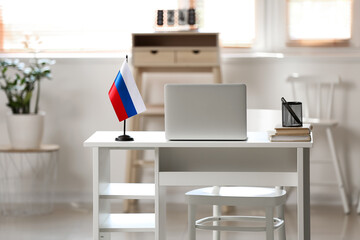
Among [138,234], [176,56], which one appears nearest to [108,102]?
[176,56]

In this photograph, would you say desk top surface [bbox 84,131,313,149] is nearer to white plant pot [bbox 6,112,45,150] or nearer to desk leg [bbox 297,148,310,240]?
desk leg [bbox 297,148,310,240]

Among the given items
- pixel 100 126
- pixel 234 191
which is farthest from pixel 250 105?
pixel 234 191

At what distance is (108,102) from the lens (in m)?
5.16

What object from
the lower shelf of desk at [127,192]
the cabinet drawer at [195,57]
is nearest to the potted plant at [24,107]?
the cabinet drawer at [195,57]

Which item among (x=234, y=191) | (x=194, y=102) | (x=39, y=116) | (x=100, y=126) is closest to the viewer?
(x=194, y=102)

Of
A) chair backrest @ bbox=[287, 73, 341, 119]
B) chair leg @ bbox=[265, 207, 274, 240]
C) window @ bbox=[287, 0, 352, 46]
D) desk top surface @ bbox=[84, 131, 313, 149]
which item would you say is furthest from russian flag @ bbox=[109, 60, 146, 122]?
window @ bbox=[287, 0, 352, 46]

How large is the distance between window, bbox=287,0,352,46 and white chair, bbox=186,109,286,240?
1.88 m

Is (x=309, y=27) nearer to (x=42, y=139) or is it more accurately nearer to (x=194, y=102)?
(x=42, y=139)

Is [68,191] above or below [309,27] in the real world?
below

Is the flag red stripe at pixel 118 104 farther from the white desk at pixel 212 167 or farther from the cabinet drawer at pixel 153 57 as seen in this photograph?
the cabinet drawer at pixel 153 57

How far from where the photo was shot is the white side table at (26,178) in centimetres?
511

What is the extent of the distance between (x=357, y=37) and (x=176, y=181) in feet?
9.32

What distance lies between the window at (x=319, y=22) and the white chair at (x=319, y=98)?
1.19 feet

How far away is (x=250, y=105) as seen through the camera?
16.7ft
